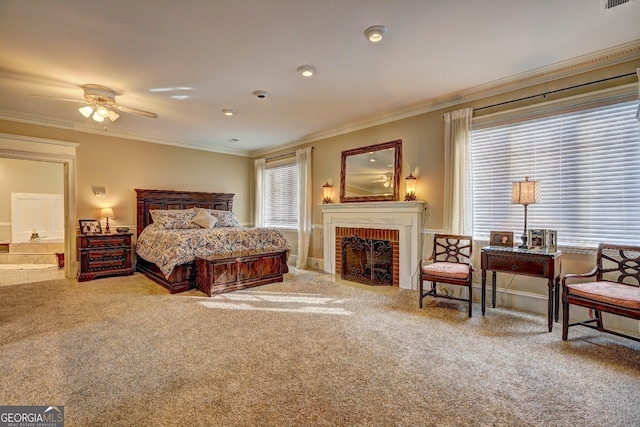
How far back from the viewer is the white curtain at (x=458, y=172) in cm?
395

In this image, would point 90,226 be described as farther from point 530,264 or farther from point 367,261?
point 530,264

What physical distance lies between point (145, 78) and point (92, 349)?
2.82 m

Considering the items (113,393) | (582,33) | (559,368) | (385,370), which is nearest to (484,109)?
(582,33)

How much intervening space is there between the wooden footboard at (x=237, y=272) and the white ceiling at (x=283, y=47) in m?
2.26


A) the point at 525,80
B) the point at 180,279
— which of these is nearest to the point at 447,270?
the point at 525,80

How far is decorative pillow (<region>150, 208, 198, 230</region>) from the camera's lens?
5.71 metres

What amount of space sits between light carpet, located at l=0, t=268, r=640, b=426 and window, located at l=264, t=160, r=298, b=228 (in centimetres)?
320

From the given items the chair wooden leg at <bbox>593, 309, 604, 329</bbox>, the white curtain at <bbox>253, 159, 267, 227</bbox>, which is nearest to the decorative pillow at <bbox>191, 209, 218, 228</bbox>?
the white curtain at <bbox>253, 159, 267, 227</bbox>

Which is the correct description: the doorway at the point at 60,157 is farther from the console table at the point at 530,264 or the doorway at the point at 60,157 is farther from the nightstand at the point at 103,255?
the console table at the point at 530,264

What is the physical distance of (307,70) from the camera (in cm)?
331

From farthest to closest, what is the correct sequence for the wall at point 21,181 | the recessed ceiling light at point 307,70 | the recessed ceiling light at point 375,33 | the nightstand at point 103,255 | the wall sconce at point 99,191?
the wall at point 21,181 < the wall sconce at point 99,191 < the nightstand at point 103,255 < the recessed ceiling light at point 307,70 < the recessed ceiling light at point 375,33

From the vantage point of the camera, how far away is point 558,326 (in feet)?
10.1

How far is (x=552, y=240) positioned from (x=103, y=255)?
6.39 metres

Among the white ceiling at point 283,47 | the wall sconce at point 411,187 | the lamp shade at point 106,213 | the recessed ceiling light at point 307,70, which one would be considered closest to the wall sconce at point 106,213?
the lamp shade at point 106,213
